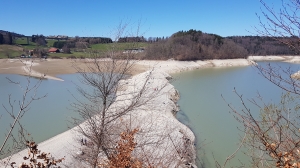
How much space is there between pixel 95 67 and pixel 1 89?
19328mm

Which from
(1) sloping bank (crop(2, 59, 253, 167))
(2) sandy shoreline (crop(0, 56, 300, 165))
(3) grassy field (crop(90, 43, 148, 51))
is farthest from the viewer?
(2) sandy shoreline (crop(0, 56, 300, 165))

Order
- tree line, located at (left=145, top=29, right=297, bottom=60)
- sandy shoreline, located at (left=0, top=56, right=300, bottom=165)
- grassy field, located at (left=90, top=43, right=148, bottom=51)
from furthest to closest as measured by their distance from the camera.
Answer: tree line, located at (left=145, top=29, right=297, bottom=60)
sandy shoreline, located at (left=0, top=56, right=300, bottom=165)
grassy field, located at (left=90, top=43, right=148, bottom=51)

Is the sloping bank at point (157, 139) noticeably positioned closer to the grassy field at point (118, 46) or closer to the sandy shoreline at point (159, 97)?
the sandy shoreline at point (159, 97)

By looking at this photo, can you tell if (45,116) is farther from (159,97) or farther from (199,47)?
(199,47)

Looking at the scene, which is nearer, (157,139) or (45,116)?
(157,139)

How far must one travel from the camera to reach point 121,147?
9.22 feet

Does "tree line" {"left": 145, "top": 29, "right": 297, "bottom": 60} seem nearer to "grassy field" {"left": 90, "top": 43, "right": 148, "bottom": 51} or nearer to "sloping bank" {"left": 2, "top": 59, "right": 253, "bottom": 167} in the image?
"sloping bank" {"left": 2, "top": 59, "right": 253, "bottom": 167}

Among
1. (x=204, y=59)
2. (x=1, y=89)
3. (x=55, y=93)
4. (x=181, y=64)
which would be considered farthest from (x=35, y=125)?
(x=204, y=59)

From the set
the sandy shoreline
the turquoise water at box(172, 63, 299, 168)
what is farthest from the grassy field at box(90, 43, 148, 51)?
the turquoise water at box(172, 63, 299, 168)

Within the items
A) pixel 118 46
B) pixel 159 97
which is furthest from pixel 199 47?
pixel 118 46

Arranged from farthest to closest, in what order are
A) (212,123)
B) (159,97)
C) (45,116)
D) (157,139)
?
(159,97) < (45,116) < (212,123) < (157,139)

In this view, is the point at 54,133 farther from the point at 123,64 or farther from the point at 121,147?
the point at 121,147

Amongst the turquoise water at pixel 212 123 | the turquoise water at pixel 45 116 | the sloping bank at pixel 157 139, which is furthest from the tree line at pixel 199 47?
the sloping bank at pixel 157 139

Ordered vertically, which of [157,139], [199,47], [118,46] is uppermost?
[199,47]
